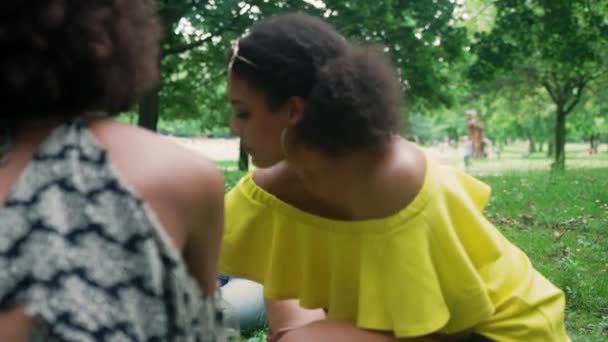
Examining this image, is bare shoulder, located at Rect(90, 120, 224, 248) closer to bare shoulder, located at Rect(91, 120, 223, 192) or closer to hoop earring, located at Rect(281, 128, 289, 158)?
bare shoulder, located at Rect(91, 120, 223, 192)

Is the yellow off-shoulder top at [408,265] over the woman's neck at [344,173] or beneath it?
beneath

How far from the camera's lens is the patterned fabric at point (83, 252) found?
1.17 metres

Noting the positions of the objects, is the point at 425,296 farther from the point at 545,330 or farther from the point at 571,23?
the point at 571,23

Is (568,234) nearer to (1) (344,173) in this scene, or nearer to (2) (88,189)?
(1) (344,173)

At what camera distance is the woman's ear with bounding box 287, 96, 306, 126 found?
211cm

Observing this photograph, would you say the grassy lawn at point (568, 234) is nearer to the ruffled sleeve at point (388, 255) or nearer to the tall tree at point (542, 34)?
the ruffled sleeve at point (388, 255)

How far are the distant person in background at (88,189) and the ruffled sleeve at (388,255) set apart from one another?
2.86ft

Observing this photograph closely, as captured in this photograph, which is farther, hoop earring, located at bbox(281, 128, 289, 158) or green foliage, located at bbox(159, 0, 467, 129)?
green foliage, located at bbox(159, 0, 467, 129)

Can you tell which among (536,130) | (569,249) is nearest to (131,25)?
(569,249)

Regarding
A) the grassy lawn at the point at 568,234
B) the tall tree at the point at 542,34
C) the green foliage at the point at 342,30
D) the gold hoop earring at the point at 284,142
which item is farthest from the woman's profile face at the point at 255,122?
the tall tree at the point at 542,34

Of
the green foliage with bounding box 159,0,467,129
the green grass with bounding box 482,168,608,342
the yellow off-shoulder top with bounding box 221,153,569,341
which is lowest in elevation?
the green grass with bounding box 482,168,608,342

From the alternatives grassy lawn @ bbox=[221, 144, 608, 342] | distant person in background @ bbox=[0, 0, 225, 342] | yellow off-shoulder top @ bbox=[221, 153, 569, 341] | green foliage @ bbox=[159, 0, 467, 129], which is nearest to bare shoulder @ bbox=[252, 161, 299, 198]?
yellow off-shoulder top @ bbox=[221, 153, 569, 341]

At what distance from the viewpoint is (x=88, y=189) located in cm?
122

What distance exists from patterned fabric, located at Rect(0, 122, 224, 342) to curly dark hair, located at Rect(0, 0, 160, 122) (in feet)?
0.17
